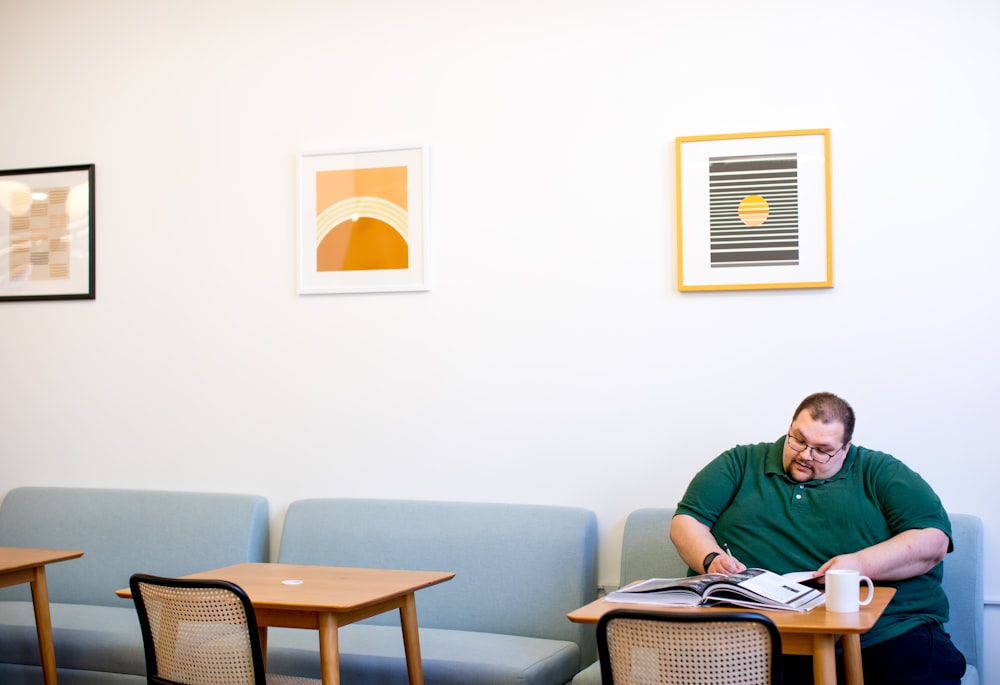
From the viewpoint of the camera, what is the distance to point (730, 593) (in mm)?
2434

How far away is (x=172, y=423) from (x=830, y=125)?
2.65m

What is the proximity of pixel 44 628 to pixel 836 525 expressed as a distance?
7.98 ft

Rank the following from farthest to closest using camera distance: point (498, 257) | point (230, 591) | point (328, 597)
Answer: point (498, 257) < point (328, 597) < point (230, 591)

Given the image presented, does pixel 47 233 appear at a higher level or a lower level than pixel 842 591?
higher

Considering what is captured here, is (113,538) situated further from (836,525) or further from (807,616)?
(807,616)

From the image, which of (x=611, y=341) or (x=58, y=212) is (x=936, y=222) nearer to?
(x=611, y=341)

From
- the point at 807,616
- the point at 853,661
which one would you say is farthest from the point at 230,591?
the point at 853,661

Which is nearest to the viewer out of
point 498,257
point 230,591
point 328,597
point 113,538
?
point 230,591

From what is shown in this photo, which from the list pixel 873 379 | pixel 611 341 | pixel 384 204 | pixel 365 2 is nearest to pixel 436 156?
pixel 384 204

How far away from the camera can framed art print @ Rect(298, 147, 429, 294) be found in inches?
156

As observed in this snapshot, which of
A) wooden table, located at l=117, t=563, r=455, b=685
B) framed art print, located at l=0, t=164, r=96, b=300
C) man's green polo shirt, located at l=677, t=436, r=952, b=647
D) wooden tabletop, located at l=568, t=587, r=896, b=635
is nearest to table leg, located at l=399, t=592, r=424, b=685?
wooden table, located at l=117, t=563, r=455, b=685

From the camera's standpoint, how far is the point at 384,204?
3.99 metres

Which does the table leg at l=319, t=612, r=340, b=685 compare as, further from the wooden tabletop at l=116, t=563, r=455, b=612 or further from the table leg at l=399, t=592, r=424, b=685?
the table leg at l=399, t=592, r=424, b=685

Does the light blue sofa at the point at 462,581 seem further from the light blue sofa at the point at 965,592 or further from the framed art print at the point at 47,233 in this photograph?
the framed art print at the point at 47,233
